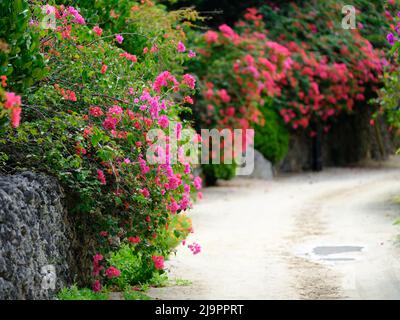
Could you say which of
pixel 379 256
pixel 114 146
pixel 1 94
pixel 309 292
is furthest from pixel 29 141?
pixel 379 256

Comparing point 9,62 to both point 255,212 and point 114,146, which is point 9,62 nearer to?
point 114,146

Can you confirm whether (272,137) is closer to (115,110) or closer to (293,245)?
(293,245)

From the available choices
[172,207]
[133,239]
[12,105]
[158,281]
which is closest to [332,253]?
[158,281]

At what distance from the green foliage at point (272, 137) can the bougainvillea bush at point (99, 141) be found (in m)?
12.6

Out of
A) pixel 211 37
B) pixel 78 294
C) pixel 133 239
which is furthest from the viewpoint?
pixel 211 37

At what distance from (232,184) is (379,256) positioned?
928 cm

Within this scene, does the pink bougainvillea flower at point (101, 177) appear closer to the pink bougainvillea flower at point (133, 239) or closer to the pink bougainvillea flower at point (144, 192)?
the pink bougainvillea flower at point (144, 192)

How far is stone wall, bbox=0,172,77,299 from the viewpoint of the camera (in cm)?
608

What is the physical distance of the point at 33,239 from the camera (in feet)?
21.4

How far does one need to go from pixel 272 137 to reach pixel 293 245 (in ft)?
32.6

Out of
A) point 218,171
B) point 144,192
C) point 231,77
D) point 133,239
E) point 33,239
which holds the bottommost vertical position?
point 133,239

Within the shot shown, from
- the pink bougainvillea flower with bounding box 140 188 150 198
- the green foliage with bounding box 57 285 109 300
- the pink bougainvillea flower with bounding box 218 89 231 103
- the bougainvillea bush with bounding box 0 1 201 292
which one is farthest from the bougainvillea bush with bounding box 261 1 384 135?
the green foliage with bounding box 57 285 109 300

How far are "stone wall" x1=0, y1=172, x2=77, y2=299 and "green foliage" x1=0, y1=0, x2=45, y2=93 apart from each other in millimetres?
824

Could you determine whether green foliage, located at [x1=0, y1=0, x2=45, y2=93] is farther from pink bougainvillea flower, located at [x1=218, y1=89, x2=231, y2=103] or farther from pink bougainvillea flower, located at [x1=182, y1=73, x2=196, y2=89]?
pink bougainvillea flower, located at [x1=218, y1=89, x2=231, y2=103]
